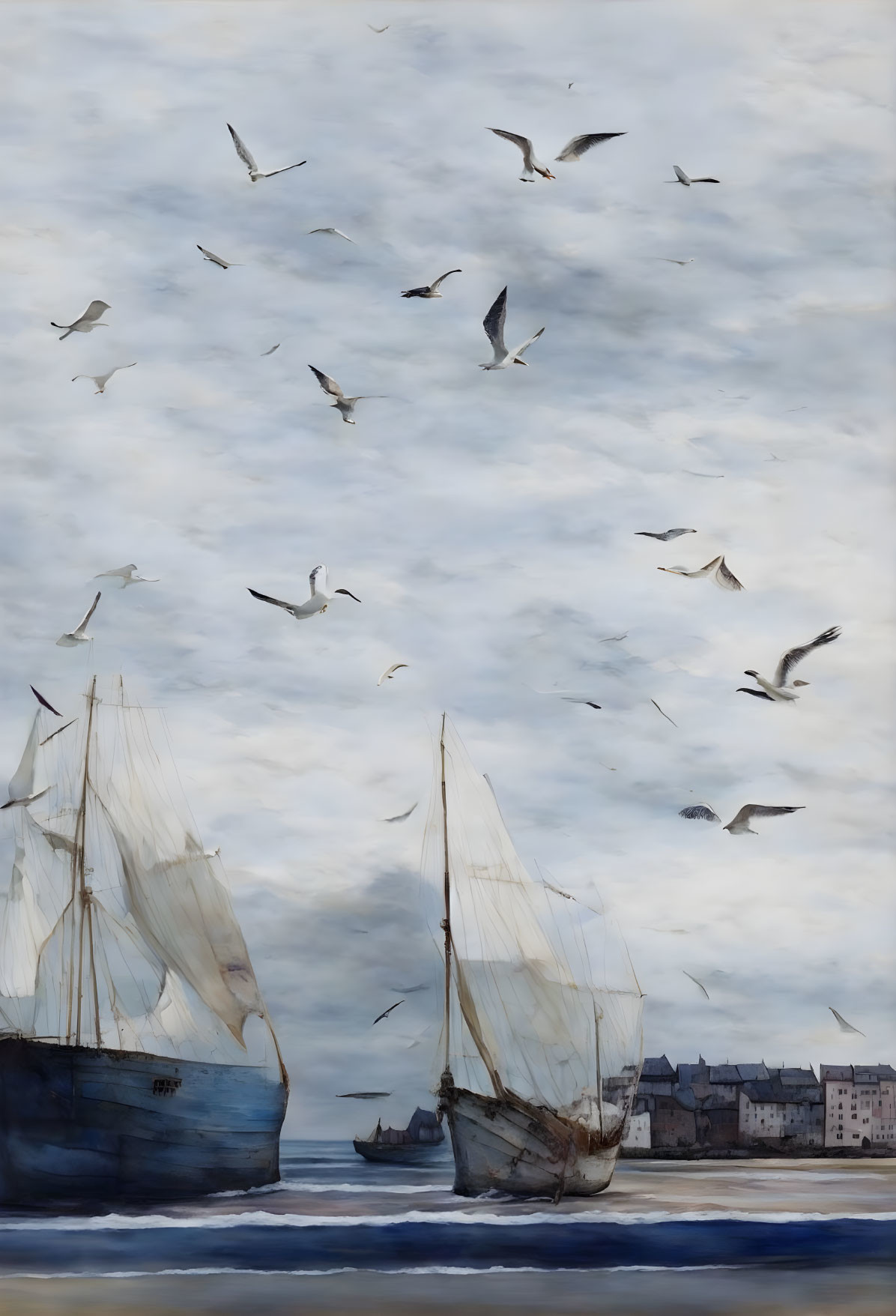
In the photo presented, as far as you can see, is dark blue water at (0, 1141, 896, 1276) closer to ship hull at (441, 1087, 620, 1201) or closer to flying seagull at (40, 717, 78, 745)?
ship hull at (441, 1087, 620, 1201)

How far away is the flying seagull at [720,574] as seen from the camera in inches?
301

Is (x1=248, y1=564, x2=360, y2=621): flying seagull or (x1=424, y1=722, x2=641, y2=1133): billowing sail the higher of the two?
(x1=248, y1=564, x2=360, y2=621): flying seagull

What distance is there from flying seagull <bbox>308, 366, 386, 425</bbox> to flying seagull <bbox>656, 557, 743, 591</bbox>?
177cm

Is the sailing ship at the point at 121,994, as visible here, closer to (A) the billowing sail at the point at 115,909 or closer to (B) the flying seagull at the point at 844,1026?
(A) the billowing sail at the point at 115,909

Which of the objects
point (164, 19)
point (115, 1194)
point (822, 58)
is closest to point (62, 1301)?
point (115, 1194)

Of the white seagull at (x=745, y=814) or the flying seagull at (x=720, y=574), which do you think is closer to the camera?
the white seagull at (x=745, y=814)

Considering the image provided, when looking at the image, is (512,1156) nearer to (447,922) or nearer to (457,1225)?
(457,1225)

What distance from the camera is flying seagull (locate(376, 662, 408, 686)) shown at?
7672 millimetres

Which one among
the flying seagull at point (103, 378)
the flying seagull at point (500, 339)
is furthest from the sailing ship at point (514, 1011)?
the flying seagull at point (103, 378)

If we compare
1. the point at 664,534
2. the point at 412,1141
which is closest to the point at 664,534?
the point at 664,534

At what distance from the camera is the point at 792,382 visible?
7.80 m

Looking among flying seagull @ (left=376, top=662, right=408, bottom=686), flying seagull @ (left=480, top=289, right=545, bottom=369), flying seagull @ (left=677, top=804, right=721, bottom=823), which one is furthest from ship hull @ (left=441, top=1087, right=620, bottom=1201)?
flying seagull @ (left=480, top=289, right=545, bottom=369)

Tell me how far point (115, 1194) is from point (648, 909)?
113 inches

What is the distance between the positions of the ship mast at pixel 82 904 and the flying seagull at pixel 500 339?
249cm
